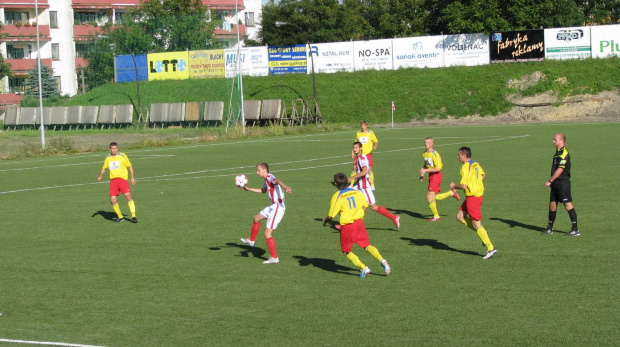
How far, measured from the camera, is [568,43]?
61.2m

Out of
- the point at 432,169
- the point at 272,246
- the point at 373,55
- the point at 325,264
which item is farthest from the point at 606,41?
the point at 272,246

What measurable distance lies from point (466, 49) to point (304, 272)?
2154 inches

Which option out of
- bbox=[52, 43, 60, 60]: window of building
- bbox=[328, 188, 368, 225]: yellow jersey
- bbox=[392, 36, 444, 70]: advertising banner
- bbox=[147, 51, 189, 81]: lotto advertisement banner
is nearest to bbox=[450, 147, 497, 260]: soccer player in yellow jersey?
bbox=[328, 188, 368, 225]: yellow jersey

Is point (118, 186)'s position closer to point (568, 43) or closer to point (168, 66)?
point (568, 43)

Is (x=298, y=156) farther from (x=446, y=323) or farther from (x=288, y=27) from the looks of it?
(x=288, y=27)

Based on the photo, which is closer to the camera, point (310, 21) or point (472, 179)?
point (472, 179)

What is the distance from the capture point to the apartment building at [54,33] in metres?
88.9

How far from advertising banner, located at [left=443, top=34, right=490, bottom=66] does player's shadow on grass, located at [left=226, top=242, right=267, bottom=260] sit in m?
52.3

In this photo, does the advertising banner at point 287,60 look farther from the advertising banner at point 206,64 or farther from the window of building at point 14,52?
the window of building at point 14,52

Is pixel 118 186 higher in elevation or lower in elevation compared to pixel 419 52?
lower

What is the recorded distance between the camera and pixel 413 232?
16047 millimetres

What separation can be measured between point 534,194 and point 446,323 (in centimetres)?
1189

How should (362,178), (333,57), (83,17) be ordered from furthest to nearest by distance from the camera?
(83,17) → (333,57) → (362,178)

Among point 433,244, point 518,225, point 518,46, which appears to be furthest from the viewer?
point 518,46
